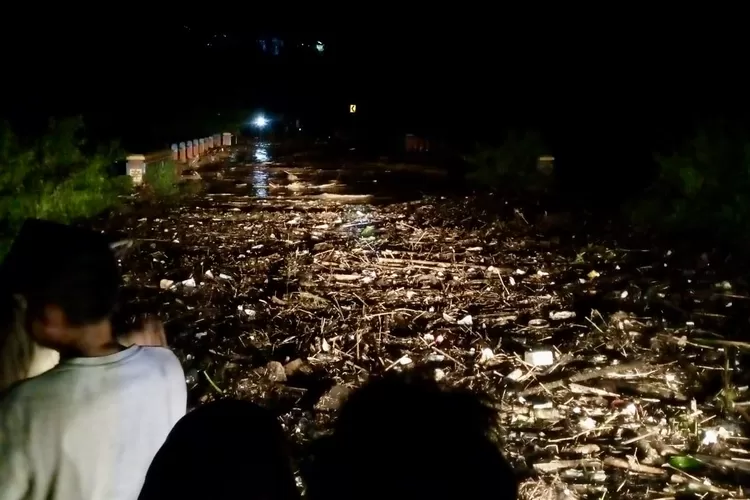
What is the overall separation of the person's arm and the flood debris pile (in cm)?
276

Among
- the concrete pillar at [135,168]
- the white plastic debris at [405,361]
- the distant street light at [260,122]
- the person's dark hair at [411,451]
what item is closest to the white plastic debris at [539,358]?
the white plastic debris at [405,361]

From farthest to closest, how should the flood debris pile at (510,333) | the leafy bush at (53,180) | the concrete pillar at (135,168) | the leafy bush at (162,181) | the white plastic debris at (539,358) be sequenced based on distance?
the concrete pillar at (135,168), the leafy bush at (162,181), the leafy bush at (53,180), the white plastic debris at (539,358), the flood debris pile at (510,333)

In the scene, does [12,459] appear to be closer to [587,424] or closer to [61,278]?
[61,278]

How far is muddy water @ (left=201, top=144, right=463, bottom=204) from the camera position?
50.0 ft

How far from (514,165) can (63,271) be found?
A: 14.6 meters

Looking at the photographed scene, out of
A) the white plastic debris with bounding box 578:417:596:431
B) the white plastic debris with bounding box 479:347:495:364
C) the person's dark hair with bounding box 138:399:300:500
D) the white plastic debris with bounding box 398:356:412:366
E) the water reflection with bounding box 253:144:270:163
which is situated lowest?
the white plastic debris with bounding box 578:417:596:431

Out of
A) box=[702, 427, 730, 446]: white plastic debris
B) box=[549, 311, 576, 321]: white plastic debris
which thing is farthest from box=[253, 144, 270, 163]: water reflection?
box=[702, 427, 730, 446]: white plastic debris

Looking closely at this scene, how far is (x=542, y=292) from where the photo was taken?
7672 mm

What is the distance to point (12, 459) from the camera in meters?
1.78

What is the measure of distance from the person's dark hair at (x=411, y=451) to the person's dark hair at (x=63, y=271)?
708 millimetres

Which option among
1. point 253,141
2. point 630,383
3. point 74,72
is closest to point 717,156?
point 630,383

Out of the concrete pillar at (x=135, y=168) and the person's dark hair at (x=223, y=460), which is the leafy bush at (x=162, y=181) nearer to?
the concrete pillar at (x=135, y=168)

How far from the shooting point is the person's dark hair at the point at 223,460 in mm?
1521

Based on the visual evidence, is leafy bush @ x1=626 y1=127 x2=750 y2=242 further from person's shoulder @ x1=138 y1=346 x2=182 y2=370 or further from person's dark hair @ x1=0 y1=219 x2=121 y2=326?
person's dark hair @ x1=0 y1=219 x2=121 y2=326
